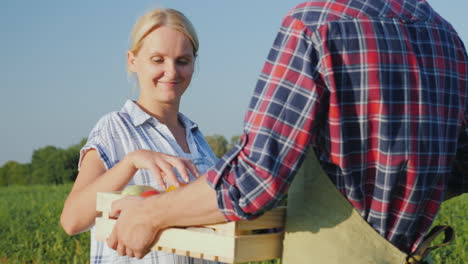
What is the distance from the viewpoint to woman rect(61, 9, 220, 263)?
→ 2.38 metres

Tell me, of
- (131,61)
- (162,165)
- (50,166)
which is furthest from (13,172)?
(162,165)

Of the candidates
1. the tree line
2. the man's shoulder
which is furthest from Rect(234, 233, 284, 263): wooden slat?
the tree line

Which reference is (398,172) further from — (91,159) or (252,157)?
(91,159)

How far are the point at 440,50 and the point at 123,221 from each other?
1050mm

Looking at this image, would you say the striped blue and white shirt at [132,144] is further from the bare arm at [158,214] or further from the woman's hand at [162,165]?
the bare arm at [158,214]

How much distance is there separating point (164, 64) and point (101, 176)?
24.0 inches

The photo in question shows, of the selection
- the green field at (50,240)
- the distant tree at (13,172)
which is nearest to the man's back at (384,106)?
the green field at (50,240)

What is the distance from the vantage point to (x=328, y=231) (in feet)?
5.38

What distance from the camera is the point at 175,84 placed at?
268cm

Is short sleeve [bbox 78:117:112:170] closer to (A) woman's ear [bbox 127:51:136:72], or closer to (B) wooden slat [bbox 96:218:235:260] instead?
(A) woman's ear [bbox 127:51:136:72]

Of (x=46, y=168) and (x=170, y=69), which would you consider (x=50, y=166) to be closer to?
(x=46, y=168)

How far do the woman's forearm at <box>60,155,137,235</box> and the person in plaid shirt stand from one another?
539 mm

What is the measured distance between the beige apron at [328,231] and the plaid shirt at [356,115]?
0.09 ft

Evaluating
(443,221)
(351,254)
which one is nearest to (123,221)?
(351,254)
